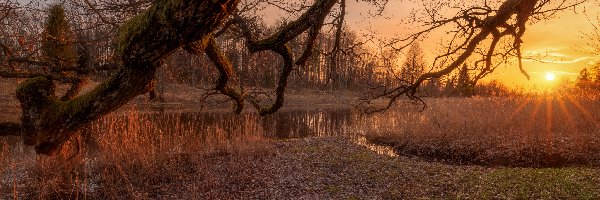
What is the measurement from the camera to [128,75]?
2.98 m

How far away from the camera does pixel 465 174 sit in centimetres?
984

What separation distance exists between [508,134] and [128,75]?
552 inches

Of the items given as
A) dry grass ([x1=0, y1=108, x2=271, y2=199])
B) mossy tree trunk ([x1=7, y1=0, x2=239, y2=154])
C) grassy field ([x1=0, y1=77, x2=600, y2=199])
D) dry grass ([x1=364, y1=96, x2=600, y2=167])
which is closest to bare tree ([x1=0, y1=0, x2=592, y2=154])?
mossy tree trunk ([x1=7, y1=0, x2=239, y2=154])

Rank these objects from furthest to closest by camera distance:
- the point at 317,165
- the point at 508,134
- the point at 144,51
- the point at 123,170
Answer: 1. the point at 508,134
2. the point at 317,165
3. the point at 123,170
4. the point at 144,51

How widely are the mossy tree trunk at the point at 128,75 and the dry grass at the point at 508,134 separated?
994 cm

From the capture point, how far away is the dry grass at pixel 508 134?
1287 cm

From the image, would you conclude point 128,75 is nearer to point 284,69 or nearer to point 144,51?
point 144,51

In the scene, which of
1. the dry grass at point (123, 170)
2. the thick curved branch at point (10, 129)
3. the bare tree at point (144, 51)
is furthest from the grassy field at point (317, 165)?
the bare tree at point (144, 51)

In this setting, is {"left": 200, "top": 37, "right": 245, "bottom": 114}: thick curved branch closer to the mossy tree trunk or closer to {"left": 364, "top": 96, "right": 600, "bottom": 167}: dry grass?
the mossy tree trunk

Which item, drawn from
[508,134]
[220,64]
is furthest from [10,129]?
[508,134]

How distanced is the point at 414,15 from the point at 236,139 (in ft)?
21.8

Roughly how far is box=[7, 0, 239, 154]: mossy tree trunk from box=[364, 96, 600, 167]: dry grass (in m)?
9.94

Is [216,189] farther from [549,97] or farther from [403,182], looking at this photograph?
[549,97]

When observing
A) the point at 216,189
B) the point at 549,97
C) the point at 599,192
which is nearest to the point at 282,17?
the point at 216,189
